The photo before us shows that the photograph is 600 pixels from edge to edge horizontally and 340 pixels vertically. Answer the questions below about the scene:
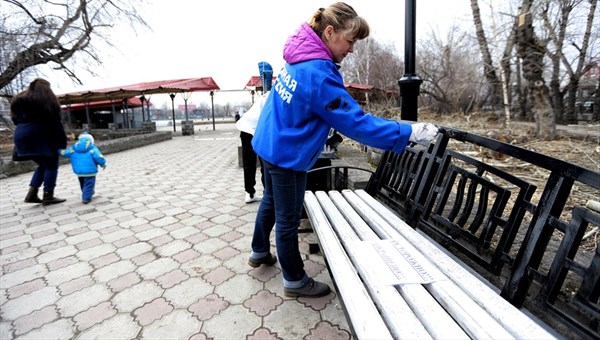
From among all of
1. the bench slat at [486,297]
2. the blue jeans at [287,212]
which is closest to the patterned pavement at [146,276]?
the blue jeans at [287,212]

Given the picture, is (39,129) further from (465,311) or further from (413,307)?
(465,311)

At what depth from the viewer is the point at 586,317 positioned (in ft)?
3.54

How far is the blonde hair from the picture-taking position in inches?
62.9

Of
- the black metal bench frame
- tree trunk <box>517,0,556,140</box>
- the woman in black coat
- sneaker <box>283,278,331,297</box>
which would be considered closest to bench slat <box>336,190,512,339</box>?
the black metal bench frame

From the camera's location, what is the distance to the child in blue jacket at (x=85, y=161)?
418cm

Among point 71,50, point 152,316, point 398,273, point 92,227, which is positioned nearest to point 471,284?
point 398,273

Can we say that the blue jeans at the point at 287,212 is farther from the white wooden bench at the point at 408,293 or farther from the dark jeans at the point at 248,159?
the dark jeans at the point at 248,159

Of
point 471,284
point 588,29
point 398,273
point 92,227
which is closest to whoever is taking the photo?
point 471,284

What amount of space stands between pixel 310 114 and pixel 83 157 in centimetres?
387

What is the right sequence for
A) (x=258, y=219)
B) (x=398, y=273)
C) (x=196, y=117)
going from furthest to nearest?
(x=196, y=117) < (x=258, y=219) < (x=398, y=273)

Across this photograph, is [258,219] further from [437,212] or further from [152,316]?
[437,212]

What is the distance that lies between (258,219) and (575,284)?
1.63 metres

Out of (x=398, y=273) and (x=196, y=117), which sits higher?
(x=398, y=273)

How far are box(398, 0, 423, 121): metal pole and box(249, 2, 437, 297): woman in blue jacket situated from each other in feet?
3.69
